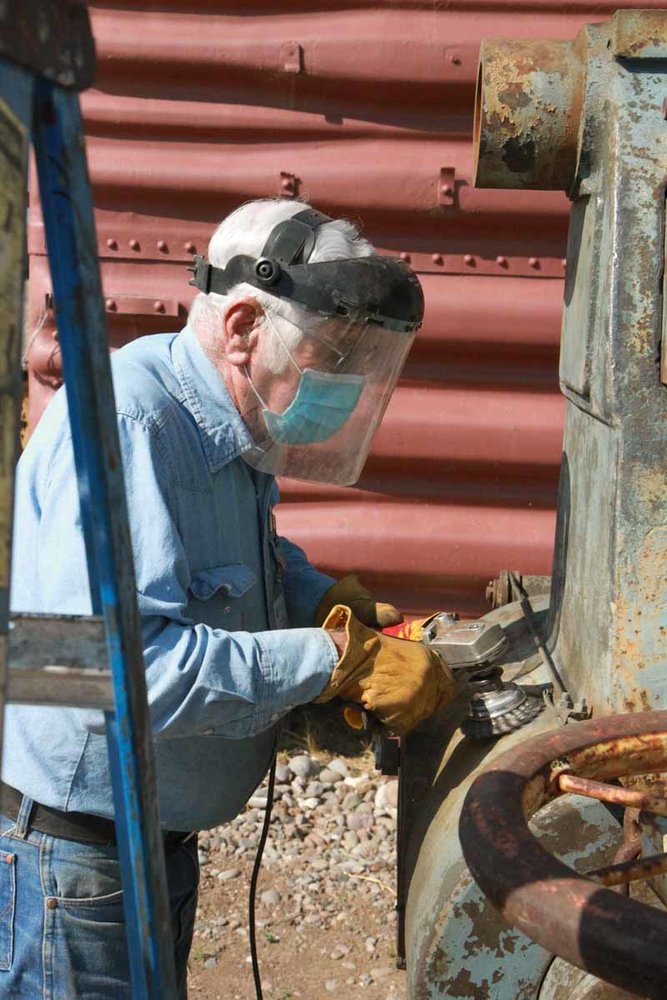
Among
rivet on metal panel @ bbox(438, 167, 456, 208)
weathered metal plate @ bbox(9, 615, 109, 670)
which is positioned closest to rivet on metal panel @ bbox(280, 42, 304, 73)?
rivet on metal panel @ bbox(438, 167, 456, 208)

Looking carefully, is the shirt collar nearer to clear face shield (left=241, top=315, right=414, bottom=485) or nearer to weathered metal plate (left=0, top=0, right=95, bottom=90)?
clear face shield (left=241, top=315, right=414, bottom=485)

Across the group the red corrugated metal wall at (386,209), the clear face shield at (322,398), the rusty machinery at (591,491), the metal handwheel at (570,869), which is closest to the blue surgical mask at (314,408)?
the clear face shield at (322,398)

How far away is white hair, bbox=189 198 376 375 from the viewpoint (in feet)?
6.63

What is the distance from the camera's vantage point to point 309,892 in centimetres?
356

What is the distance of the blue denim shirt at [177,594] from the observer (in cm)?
183

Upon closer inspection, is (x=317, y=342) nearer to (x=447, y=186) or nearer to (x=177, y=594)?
(x=177, y=594)

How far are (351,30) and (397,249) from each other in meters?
0.65

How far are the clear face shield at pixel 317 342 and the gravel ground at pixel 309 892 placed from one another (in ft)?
5.41

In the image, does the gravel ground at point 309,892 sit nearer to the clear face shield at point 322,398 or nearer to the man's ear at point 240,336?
the clear face shield at point 322,398

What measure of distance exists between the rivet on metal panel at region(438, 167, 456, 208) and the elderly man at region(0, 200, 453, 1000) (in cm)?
164

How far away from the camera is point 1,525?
2.77ft

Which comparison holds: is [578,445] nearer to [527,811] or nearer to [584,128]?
[584,128]

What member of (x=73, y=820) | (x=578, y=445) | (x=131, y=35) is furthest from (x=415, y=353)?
(x=73, y=820)

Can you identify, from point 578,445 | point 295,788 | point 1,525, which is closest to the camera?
point 1,525
